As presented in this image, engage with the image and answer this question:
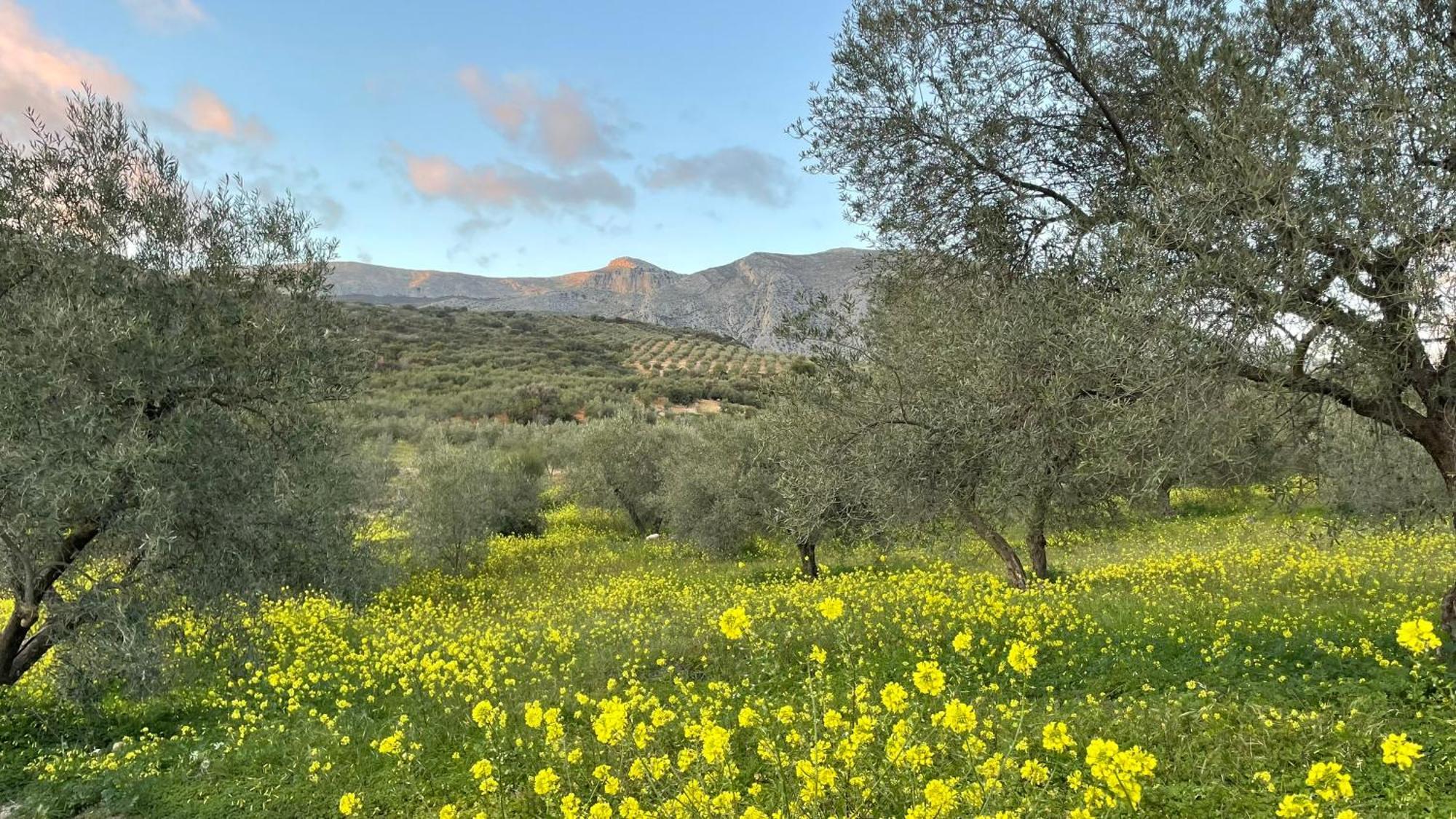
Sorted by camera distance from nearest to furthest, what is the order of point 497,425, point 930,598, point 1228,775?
point 1228,775, point 930,598, point 497,425

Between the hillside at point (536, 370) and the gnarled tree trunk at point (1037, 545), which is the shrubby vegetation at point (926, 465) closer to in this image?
the gnarled tree trunk at point (1037, 545)

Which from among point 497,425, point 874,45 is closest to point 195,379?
point 874,45

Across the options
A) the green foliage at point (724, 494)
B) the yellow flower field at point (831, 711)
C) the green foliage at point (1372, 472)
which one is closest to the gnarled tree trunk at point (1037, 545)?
the yellow flower field at point (831, 711)

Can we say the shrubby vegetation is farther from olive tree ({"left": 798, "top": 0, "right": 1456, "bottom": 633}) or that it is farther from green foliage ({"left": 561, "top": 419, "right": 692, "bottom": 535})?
green foliage ({"left": 561, "top": 419, "right": 692, "bottom": 535})

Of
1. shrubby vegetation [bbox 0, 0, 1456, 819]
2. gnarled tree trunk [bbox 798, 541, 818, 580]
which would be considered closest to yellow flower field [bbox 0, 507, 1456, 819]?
shrubby vegetation [bbox 0, 0, 1456, 819]

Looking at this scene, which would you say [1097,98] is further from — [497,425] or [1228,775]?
[497,425]

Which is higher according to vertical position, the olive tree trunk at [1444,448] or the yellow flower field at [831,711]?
the olive tree trunk at [1444,448]

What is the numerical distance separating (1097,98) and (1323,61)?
175 centimetres

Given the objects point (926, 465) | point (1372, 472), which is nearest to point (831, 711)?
point (926, 465)

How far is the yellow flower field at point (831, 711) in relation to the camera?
4.36 m

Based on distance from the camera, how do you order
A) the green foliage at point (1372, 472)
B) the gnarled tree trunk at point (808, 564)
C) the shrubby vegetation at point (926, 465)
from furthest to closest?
the gnarled tree trunk at point (808, 564)
the green foliage at point (1372, 472)
the shrubby vegetation at point (926, 465)

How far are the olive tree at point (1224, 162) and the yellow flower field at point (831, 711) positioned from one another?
260 centimetres

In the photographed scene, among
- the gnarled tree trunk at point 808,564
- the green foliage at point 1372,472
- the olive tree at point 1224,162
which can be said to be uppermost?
the olive tree at point 1224,162

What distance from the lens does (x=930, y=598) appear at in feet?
36.0
